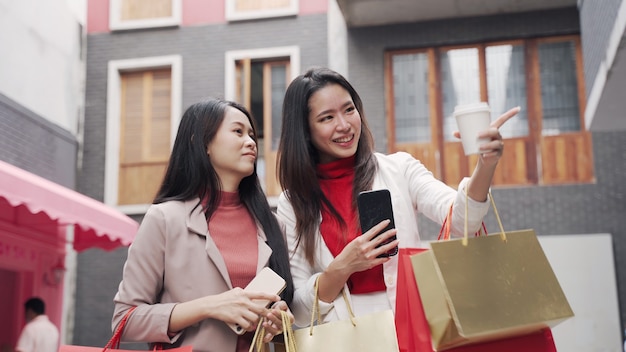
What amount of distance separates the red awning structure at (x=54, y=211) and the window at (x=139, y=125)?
1732 mm

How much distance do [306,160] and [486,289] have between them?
0.96 metres

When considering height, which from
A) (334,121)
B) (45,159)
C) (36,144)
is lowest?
(334,121)

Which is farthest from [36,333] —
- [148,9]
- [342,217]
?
[342,217]

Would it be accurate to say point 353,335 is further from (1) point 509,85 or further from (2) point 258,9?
(2) point 258,9

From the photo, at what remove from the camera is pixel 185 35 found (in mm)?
12773

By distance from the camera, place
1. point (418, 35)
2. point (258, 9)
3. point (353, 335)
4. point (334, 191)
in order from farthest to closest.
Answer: point (258, 9) → point (418, 35) → point (334, 191) → point (353, 335)

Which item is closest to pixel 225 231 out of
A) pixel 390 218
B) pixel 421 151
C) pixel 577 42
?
pixel 390 218

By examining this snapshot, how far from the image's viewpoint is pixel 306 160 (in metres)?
2.80

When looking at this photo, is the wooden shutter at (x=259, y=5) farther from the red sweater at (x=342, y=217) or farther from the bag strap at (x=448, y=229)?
the bag strap at (x=448, y=229)

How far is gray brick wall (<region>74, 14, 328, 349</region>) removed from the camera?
480 inches

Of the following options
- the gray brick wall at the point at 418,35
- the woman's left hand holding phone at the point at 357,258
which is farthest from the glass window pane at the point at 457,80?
the woman's left hand holding phone at the point at 357,258

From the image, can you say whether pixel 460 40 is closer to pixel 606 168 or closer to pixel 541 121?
pixel 541 121

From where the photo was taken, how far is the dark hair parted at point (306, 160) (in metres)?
2.76

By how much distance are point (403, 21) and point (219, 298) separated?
9.58 m
